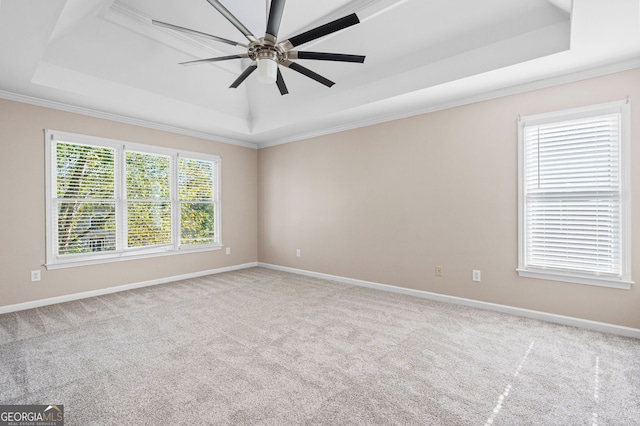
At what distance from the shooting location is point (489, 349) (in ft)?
8.79

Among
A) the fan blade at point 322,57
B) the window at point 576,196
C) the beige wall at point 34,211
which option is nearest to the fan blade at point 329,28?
the fan blade at point 322,57

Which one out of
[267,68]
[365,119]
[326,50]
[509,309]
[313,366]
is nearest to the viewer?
[313,366]

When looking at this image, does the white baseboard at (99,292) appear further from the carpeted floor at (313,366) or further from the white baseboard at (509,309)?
the white baseboard at (509,309)

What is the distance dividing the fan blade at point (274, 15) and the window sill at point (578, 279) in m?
3.46

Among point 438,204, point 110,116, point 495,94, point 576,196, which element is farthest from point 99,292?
point 576,196

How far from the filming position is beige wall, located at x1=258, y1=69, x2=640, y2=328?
315cm

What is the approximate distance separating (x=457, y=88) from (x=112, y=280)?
17.2 ft

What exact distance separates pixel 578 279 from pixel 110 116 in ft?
20.0

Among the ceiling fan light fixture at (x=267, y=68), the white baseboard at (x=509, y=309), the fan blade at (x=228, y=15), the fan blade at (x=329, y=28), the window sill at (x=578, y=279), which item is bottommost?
the white baseboard at (x=509, y=309)

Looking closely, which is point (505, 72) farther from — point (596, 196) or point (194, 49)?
point (194, 49)

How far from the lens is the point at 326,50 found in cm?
382

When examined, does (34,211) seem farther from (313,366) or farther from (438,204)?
(438,204)

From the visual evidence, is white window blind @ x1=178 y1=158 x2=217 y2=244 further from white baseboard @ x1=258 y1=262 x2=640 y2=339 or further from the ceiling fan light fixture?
the ceiling fan light fixture

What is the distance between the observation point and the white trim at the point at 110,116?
12.2 feet
